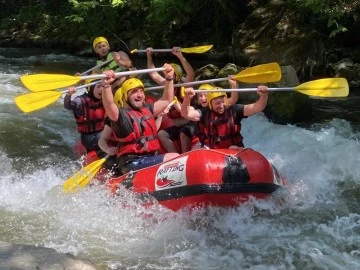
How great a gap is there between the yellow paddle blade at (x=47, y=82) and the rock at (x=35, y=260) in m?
1.94

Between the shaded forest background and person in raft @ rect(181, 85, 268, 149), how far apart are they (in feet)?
13.5

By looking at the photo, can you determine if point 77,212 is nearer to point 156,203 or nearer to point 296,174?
point 156,203

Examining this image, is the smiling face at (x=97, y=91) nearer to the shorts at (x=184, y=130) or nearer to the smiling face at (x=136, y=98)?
the shorts at (x=184, y=130)

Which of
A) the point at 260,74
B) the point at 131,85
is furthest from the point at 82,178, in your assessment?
the point at 260,74

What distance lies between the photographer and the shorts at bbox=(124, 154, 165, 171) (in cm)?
424

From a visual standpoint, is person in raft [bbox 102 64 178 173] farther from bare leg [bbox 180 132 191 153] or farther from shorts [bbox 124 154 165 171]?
bare leg [bbox 180 132 191 153]

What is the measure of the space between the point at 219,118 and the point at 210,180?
99 cm

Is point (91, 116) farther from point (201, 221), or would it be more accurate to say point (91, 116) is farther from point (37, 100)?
point (201, 221)

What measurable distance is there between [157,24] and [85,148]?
8.20 meters

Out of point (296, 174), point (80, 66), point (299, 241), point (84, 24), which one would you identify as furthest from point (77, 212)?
point (84, 24)

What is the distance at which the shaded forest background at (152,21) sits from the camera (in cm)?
948

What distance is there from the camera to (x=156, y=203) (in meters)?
3.87

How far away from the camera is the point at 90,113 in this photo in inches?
210

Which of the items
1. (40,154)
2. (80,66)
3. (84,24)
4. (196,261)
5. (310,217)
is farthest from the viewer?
(84,24)
